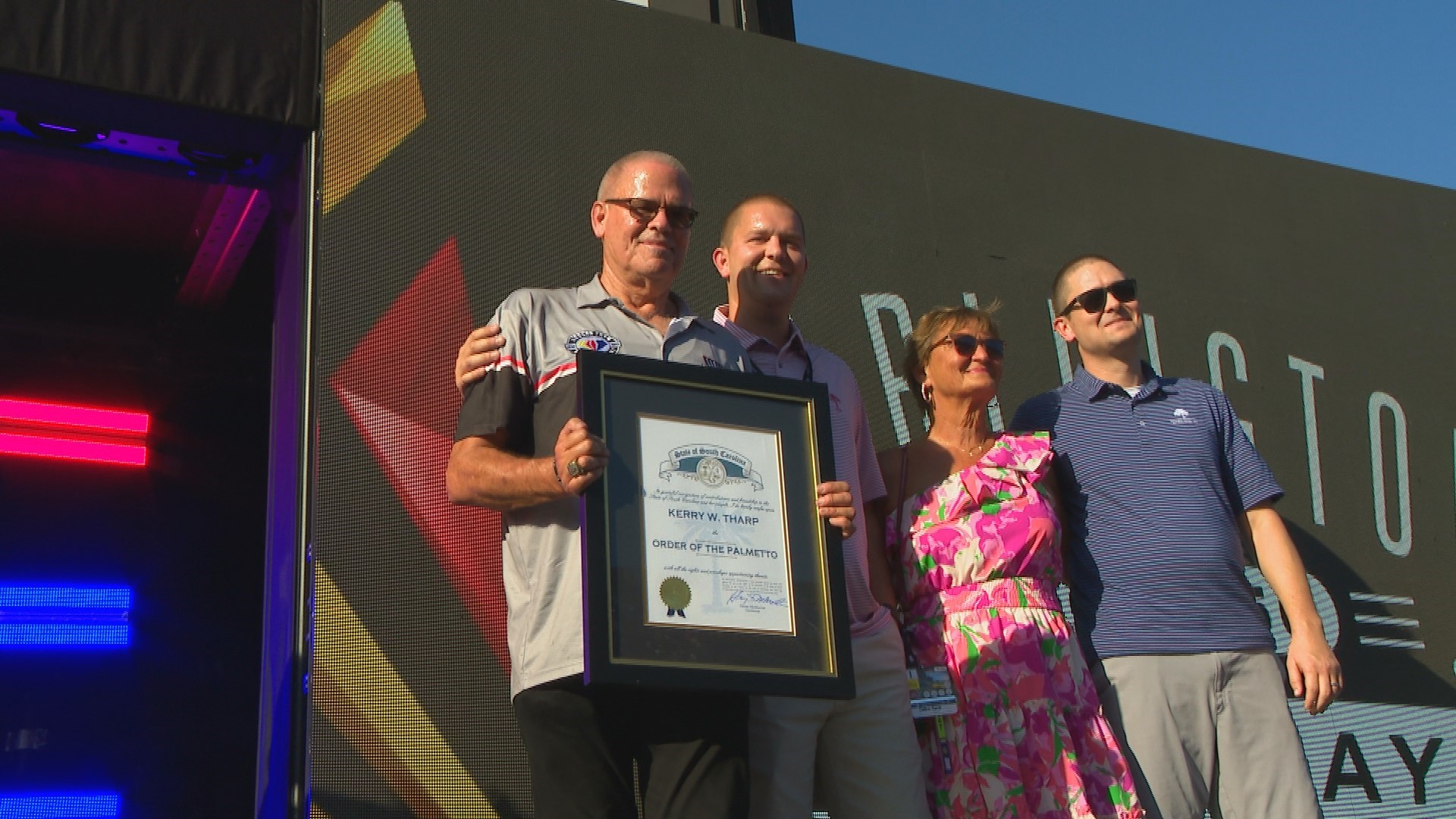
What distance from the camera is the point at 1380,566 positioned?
4.47m

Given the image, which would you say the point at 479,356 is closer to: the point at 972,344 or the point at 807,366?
the point at 807,366

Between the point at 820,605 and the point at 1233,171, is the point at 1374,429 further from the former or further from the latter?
the point at 820,605

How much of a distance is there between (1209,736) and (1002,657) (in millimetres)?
479

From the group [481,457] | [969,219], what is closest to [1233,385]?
[969,219]

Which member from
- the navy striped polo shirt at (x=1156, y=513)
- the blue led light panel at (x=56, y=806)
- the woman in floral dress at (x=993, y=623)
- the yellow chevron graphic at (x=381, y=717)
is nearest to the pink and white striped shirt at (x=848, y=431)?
the woman in floral dress at (x=993, y=623)

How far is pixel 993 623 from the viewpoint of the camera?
2686 mm

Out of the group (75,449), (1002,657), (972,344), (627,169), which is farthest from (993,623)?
(75,449)

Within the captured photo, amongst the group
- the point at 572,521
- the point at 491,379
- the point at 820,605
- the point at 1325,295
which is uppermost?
the point at 1325,295

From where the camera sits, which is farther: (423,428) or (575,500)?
(423,428)

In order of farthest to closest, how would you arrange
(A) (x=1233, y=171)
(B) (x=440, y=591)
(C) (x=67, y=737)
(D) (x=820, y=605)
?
(A) (x=1233, y=171)
(C) (x=67, y=737)
(B) (x=440, y=591)
(D) (x=820, y=605)

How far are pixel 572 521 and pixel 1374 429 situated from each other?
11.1 feet

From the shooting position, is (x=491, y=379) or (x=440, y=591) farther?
(x=440, y=591)

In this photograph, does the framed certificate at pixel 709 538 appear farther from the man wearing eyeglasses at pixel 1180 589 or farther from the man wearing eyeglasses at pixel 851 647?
the man wearing eyeglasses at pixel 1180 589

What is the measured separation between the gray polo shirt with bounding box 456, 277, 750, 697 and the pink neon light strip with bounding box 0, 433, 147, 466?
2473mm
